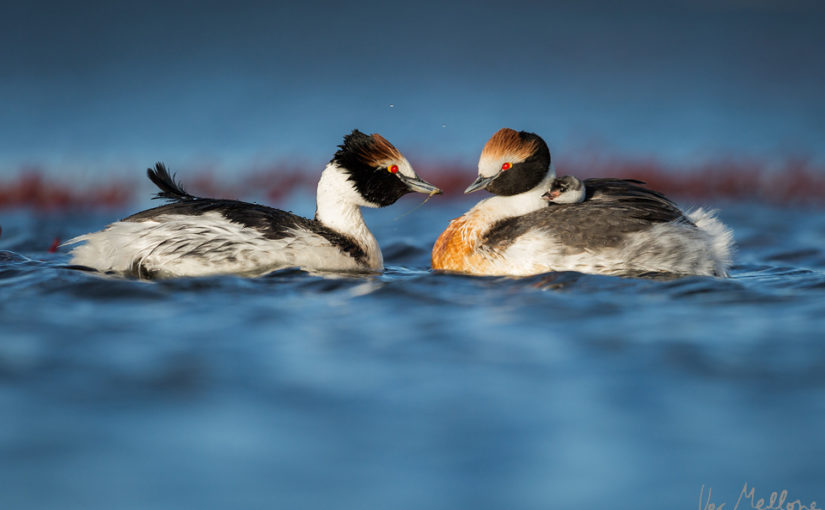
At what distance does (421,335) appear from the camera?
552cm

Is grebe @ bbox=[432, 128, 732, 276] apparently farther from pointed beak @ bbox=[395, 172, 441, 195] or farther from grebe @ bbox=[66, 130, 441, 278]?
grebe @ bbox=[66, 130, 441, 278]

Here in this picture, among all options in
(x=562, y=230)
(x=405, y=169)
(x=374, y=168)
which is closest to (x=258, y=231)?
(x=374, y=168)

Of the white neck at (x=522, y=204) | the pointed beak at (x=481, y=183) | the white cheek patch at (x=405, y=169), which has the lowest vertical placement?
the white neck at (x=522, y=204)

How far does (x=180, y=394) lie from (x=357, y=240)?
377cm

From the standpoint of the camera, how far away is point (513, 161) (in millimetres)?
8000

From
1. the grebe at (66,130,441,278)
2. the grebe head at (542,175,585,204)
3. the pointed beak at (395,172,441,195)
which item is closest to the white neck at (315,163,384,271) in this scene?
the grebe at (66,130,441,278)

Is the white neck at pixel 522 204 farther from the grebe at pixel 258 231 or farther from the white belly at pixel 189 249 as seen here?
the white belly at pixel 189 249

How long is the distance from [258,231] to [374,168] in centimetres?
134

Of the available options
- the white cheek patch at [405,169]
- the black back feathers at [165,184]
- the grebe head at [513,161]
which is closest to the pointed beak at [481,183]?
the grebe head at [513,161]

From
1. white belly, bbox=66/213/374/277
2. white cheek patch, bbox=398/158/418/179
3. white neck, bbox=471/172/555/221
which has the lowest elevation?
white belly, bbox=66/213/374/277

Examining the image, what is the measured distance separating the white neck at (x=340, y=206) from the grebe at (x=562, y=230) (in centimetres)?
90

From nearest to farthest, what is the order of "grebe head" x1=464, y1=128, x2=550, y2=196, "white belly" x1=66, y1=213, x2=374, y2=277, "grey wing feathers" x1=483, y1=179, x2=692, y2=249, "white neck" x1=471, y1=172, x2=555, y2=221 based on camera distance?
"white belly" x1=66, y1=213, x2=374, y2=277, "grey wing feathers" x1=483, y1=179, x2=692, y2=249, "grebe head" x1=464, y1=128, x2=550, y2=196, "white neck" x1=471, y1=172, x2=555, y2=221

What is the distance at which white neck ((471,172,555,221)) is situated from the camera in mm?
8117

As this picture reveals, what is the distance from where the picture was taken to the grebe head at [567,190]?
791 cm
